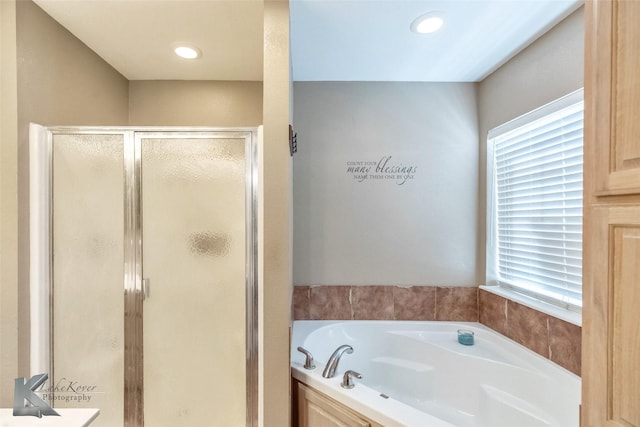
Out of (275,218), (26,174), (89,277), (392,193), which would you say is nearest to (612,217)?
(275,218)

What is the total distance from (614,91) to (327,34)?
143 centimetres

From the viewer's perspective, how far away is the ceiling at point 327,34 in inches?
59.5

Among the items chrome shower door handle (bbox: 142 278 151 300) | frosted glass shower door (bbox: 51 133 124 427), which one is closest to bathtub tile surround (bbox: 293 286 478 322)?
chrome shower door handle (bbox: 142 278 151 300)

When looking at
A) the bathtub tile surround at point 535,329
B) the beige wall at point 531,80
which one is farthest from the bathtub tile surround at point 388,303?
the beige wall at point 531,80

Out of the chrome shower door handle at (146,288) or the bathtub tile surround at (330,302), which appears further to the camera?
the bathtub tile surround at (330,302)

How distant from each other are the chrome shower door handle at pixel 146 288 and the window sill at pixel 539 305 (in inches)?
89.7

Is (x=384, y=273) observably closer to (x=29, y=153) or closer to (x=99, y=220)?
(x=99, y=220)

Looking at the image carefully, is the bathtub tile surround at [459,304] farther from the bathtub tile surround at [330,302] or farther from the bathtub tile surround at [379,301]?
the bathtub tile surround at [330,302]

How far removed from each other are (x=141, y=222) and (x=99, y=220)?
0.82ft

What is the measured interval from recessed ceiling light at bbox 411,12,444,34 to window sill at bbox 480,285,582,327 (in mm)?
1714

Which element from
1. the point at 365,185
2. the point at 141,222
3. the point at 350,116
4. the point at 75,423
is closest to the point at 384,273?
the point at 365,185

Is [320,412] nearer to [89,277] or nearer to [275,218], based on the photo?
[275,218]

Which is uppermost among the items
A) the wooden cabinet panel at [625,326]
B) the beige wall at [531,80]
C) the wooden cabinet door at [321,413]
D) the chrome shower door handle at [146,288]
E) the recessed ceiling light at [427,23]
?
the recessed ceiling light at [427,23]

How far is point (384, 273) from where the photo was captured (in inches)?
89.1
